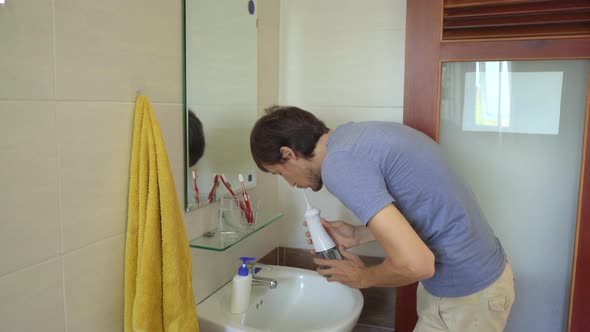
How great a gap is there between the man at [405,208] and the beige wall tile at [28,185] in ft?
1.79

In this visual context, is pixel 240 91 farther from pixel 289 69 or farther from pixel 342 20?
pixel 342 20

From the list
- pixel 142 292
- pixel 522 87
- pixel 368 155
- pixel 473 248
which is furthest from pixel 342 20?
pixel 142 292

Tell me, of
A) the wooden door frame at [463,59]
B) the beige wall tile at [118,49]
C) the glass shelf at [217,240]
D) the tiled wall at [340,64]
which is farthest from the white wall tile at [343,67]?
the beige wall tile at [118,49]

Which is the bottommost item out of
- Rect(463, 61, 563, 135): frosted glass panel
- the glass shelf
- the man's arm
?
the glass shelf

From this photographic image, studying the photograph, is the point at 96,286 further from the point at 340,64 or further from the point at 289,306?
the point at 340,64

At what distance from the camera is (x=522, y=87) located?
1.50 m

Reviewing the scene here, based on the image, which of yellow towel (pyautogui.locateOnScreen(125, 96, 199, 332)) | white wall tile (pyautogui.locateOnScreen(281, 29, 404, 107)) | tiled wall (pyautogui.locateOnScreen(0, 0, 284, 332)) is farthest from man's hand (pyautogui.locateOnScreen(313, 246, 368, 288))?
white wall tile (pyautogui.locateOnScreen(281, 29, 404, 107))

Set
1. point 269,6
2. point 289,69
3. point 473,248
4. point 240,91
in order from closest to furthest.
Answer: point 473,248 → point 240,91 → point 269,6 → point 289,69

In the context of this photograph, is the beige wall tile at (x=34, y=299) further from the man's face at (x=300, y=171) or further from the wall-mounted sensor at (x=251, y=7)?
the wall-mounted sensor at (x=251, y=7)

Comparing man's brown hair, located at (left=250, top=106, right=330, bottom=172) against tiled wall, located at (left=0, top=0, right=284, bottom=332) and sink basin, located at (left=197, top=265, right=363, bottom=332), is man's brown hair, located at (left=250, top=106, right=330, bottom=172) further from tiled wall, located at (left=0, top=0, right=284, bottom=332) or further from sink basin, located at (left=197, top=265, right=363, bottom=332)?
sink basin, located at (left=197, top=265, right=363, bottom=332)

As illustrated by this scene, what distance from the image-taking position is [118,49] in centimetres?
93

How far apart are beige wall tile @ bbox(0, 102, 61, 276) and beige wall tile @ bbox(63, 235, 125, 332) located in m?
0.07

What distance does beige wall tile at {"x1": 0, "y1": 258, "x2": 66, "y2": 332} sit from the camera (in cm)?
73

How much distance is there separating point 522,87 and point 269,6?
898 millimetres
